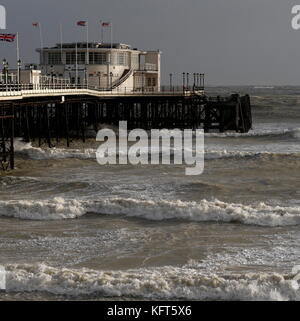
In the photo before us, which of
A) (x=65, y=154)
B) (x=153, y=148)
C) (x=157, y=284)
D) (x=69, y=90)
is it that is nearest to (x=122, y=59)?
(x=69, y=90)

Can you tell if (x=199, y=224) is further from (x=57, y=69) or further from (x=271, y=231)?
(x=57, y=69)

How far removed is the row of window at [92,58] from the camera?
54.5 meters

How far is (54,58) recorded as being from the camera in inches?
2211

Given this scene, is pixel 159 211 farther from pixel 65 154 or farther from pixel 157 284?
pixel 65 154

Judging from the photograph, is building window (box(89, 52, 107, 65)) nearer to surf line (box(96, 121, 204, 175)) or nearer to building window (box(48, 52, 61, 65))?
building window (box(48, 52, 61, 65))

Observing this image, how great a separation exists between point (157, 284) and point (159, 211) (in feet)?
21.3

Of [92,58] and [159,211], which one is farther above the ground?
[92,58]

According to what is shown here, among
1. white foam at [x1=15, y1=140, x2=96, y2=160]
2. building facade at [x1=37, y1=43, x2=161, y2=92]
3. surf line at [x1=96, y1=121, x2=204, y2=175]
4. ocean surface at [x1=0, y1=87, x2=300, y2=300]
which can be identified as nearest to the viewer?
ocean surface at [x1=0, y1=87, x2=300, y2=300]

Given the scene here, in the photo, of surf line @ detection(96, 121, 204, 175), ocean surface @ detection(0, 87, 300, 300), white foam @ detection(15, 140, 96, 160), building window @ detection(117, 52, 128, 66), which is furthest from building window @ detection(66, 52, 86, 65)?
ocean surface @ detection(0, 87, 300, 300)

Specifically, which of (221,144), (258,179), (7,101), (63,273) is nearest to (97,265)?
(63,273)

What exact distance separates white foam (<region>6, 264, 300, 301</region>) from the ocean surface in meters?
0.02

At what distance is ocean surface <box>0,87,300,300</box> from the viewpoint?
11828mm

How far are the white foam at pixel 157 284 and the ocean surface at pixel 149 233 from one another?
2 cm
